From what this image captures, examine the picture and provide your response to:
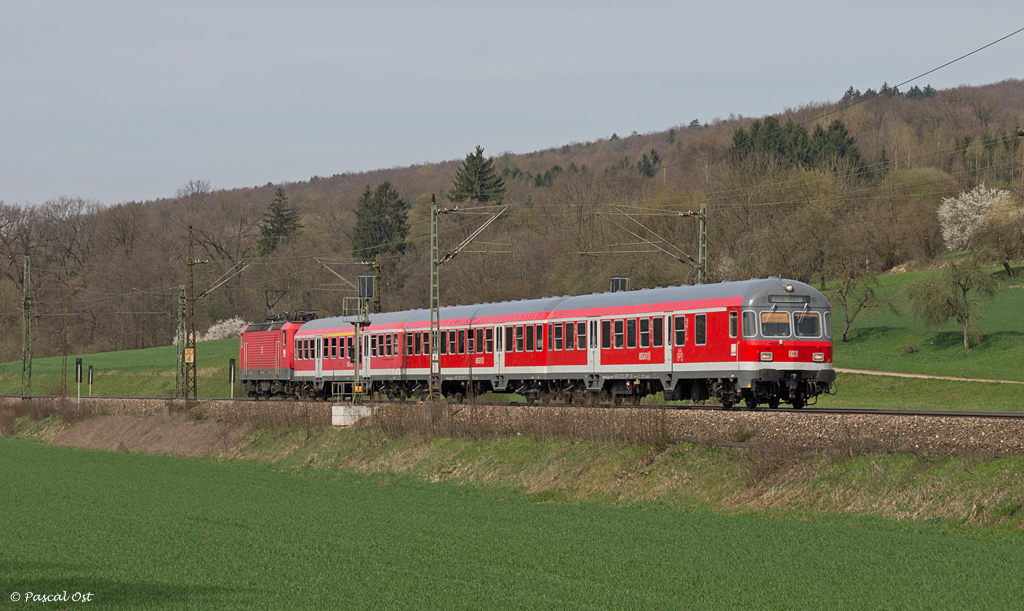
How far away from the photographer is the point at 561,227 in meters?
92.8

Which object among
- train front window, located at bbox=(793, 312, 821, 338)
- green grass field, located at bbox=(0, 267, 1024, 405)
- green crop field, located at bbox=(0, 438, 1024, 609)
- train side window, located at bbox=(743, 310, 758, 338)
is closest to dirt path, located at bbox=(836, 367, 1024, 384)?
green grass field, located at bbox=(0, 267, 1024, 405)

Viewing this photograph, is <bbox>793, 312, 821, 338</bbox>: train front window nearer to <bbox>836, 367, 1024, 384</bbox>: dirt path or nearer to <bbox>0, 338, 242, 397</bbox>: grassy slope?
<bbox>836, 367, 1024, 384</bbox>: dirt path

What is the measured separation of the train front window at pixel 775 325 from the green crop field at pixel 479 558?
300 inches

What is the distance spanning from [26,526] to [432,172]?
130529 millimetres

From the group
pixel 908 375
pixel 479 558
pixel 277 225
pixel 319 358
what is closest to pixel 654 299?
pixel 479 558

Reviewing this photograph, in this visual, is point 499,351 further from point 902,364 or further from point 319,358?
point 902,364

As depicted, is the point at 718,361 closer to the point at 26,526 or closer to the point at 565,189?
the point at 26,526

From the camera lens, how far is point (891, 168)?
106000 mm

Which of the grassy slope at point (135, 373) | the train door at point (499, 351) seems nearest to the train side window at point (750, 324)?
the train door at point (499, 351)

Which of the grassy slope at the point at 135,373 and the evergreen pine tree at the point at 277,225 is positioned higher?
the evergreen pine tree at the point at 277,225

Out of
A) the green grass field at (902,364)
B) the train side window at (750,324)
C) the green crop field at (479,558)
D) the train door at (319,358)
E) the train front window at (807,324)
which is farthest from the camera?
the train door at (319,358)

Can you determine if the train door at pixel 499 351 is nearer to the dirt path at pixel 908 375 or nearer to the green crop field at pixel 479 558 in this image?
the green crop field at pixel 479 558

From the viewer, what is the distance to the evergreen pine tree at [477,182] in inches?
4801

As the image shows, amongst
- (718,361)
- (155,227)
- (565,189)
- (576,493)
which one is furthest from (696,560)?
(155,227)
